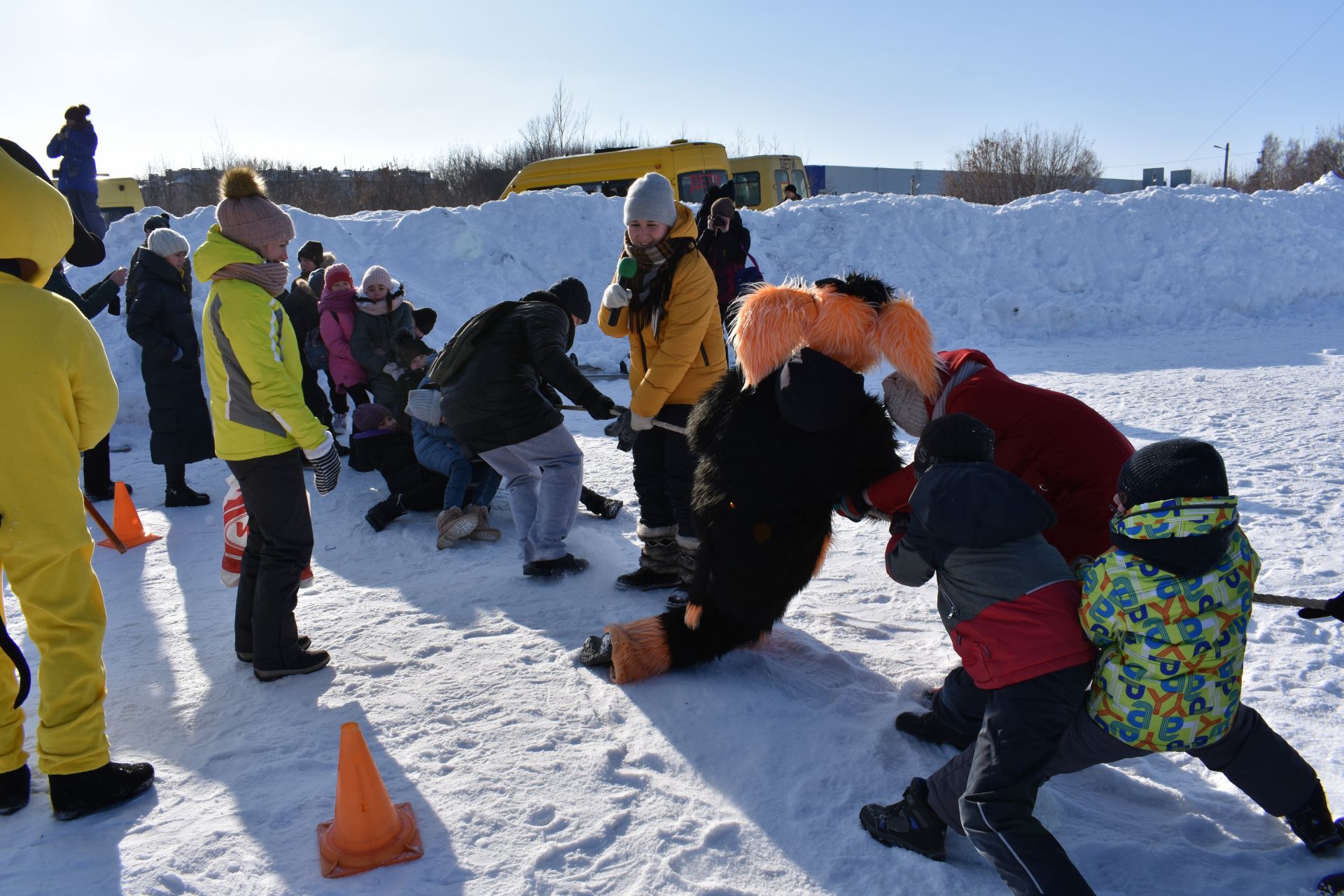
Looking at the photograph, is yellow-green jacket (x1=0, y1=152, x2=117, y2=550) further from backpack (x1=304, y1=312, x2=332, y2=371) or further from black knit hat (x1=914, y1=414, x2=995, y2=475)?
A: backpack (x1=304, y1=312, x2=332, y2=371)

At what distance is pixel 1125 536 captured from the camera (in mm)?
1987

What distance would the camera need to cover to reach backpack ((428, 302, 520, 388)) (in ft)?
13.7

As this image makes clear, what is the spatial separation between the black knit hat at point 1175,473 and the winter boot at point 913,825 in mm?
943

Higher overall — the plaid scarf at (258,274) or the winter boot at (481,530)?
the plaid scarf at (258,274)

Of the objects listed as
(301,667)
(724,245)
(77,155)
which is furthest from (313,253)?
(301,667)

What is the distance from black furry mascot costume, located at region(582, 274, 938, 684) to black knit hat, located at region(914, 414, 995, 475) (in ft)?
1.07

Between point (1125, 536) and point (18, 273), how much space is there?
10.0 feet

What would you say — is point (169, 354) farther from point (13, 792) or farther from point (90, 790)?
point (90, 790)

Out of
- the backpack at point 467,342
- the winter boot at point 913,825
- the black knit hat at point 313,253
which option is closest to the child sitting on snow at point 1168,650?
the winter boot at point 913,825

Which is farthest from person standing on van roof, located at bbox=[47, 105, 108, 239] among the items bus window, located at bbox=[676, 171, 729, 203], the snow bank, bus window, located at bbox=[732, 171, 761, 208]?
bus window, located at bbox=[732, 171, 761, 208]

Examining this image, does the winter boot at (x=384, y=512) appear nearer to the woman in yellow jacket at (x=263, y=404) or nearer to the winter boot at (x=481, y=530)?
the winter boot at (x=481, y=530)

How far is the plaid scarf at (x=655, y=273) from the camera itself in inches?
152

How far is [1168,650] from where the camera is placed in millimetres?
1970

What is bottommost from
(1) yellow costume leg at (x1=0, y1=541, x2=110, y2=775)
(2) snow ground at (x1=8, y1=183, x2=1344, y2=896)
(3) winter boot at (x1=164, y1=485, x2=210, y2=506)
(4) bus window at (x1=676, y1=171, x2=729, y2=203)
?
(2) snow ground at (x1=8, y1=183, x2=1344, y2=896)
